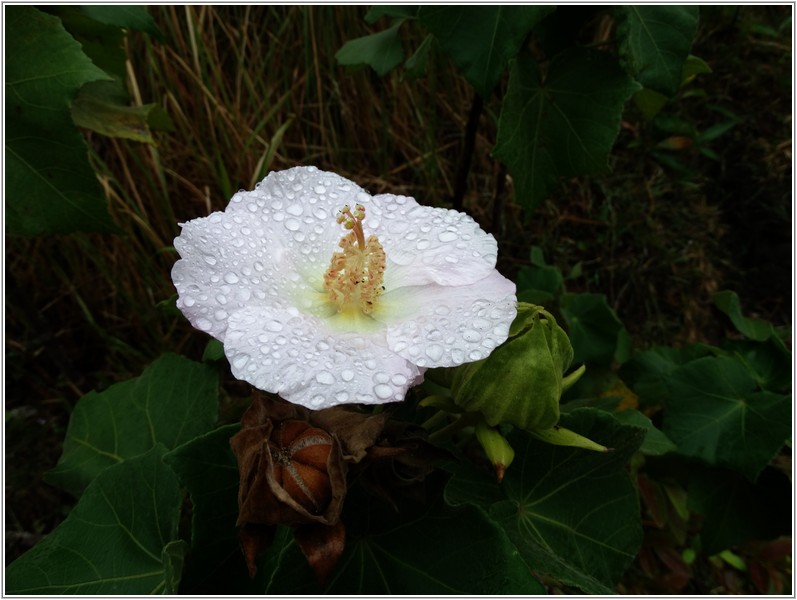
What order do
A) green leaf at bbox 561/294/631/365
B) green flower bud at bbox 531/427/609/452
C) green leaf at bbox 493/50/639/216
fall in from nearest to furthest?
green flower bud at bbox 531/427/609/452 < green leaf at bbox 493/50/639/216 < green leaf at bbox 561/294/631/365

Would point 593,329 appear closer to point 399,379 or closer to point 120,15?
point 399,379

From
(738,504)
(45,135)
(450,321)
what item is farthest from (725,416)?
(45,135)

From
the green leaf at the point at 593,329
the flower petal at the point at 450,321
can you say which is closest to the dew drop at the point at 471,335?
the flower petal at the point at 450,321

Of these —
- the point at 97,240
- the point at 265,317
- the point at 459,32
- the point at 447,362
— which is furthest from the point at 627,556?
the point at 97,240

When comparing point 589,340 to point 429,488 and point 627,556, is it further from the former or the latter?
point 429,488

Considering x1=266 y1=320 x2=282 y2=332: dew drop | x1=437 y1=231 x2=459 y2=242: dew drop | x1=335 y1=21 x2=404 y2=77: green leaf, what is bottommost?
x1=266 y1=320 x2=282 y2=332: dew drop

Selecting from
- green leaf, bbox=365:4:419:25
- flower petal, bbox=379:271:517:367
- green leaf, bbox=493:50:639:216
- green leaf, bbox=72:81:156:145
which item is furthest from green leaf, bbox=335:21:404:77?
flower petal, bbox=379:271:517:367

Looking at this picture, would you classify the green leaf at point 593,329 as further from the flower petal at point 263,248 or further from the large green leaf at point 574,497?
the flower petal at point 263,248

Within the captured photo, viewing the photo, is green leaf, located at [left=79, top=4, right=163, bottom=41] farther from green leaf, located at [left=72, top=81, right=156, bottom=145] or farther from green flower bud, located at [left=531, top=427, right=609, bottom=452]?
green flower bud, located at [left=531, top=427, right=609, bottom=452]
